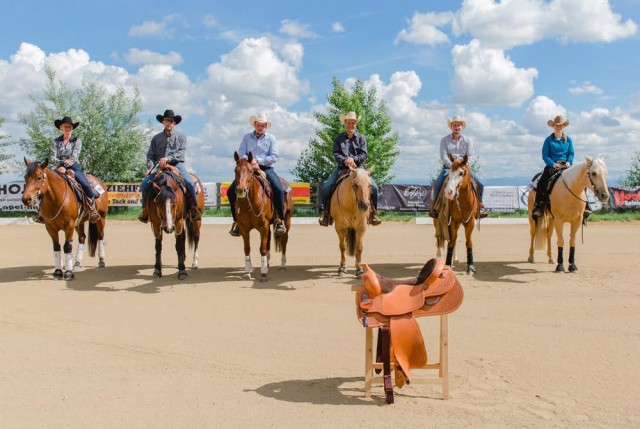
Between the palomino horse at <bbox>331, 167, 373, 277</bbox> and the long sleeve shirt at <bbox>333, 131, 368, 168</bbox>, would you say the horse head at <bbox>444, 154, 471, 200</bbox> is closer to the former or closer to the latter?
the palomino horse at <bbox>331, 167, 373, 277</bbox>

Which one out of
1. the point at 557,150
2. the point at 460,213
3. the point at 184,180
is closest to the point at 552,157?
the point at 557,150

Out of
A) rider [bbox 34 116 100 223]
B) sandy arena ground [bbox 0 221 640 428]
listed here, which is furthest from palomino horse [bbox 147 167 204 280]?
rider [bbox 34 116 100 223]

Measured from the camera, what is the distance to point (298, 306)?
7785 millimetres

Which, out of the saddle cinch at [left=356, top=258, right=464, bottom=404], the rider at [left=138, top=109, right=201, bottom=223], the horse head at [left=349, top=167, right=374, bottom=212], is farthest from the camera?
the rider at [left=138, top=109, right=201, bottom=223]

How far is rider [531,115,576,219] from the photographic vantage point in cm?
1096

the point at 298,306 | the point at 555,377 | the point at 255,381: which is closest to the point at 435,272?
the point at 555,377

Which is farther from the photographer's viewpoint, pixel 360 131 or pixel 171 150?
pixel 360 131

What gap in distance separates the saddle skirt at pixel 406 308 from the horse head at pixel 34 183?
6.97 m

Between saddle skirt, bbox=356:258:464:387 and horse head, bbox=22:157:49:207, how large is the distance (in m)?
6.97

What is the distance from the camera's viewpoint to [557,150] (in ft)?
36.4

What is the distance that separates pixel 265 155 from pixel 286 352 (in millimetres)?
5360

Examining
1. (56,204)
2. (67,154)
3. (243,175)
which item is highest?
(67,154)

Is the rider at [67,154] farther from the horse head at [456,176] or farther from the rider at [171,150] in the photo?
the horse head at [456,176]

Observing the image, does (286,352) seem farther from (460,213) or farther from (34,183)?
(34,183)
